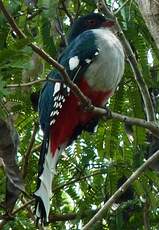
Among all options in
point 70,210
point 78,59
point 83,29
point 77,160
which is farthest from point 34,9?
point 70,210

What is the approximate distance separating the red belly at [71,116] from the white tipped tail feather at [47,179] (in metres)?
0.04

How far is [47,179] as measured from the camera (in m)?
3.18

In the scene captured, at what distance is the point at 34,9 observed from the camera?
3223mm

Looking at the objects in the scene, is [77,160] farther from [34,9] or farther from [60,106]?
[34,9]

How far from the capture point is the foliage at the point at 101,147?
3.19m

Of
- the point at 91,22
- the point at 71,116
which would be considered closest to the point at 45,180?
the point at 71,116

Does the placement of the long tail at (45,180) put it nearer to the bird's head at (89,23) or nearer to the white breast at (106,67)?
the white breast at (106,67)

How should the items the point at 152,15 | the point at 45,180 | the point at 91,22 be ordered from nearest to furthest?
the point at 152,15
the point at 45,180
the point at 91,22

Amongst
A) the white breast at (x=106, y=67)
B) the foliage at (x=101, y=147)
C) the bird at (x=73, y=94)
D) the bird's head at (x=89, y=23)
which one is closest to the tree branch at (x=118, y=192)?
the foliage at (x=101, y=147)

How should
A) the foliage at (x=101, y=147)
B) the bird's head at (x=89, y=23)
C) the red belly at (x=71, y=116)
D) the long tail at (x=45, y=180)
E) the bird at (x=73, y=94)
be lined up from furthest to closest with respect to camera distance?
the bird's head at (x=89, y=23)
the red belly at (x=71, y=116)
the bird at (x=73, y=94)
the foliage at (x=101, y=147)
the long tail at (x=45, y=180)

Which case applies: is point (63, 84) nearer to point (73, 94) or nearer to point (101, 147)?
point (73, 94)

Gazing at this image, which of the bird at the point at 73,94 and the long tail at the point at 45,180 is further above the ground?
the bird at the point at 73,94

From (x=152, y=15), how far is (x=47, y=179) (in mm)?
976

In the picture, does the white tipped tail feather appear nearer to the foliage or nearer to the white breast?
the foliage
